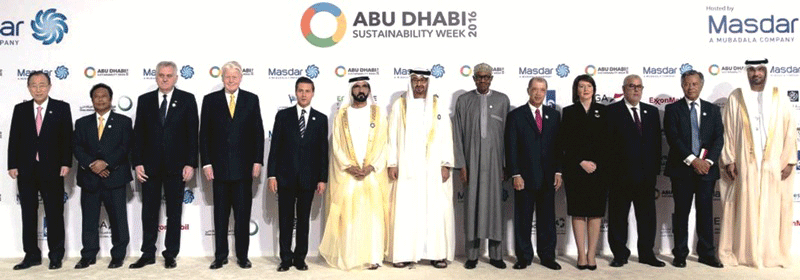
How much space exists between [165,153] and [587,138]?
3124mm

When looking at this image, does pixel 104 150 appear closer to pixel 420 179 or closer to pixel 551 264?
pixel 420 179

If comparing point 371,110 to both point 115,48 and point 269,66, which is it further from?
point 115,48

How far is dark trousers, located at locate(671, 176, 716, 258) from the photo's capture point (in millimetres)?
5266

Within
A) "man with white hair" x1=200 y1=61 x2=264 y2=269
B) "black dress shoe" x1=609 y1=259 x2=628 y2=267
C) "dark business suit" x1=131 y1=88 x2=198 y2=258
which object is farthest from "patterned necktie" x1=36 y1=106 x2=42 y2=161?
"black dress shoe" x1=609 y1=259 x2=628 y2=267

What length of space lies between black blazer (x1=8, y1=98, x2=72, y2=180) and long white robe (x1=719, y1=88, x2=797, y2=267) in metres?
5.04

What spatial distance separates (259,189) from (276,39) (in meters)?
1.28

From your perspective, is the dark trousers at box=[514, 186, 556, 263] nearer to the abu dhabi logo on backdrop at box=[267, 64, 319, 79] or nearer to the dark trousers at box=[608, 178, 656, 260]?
the dark trousers at box=[608, 178, 656, 260]

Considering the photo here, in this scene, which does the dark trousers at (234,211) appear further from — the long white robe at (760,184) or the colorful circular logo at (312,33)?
the long white robe at (760,184)

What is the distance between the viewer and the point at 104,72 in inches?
229

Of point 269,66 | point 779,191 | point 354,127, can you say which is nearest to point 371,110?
point 354,127

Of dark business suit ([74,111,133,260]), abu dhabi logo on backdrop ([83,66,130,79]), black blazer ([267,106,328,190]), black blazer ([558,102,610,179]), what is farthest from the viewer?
abu dhabi logo on backdrop ([83,66,130,79])

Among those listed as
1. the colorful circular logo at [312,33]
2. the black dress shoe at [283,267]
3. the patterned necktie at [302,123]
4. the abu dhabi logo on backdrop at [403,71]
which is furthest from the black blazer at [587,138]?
the black dress shoe at [283,267]

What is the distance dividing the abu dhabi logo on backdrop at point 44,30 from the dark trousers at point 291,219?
7.98 feet

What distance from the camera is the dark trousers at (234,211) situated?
5.25 metres
